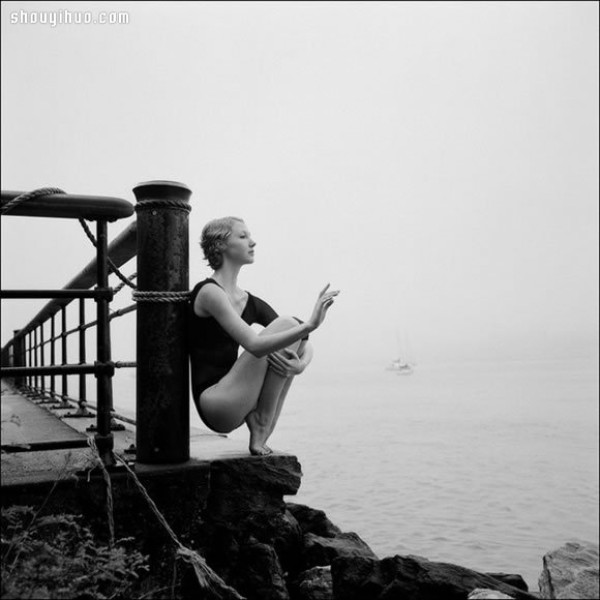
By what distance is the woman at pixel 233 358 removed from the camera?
2963mm

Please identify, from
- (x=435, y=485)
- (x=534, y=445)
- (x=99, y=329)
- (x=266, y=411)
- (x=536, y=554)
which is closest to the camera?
(x=99, y=329)

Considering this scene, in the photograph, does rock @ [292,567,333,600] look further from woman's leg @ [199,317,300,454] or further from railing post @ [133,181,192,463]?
railing post @ [133,181,192,463]

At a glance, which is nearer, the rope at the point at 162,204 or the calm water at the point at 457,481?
the rope at the point at 162,204

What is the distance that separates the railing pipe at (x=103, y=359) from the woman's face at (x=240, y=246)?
596mm

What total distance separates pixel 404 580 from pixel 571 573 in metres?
1.18

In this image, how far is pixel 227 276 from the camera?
10.6 ft

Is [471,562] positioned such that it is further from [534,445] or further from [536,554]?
[534,445]

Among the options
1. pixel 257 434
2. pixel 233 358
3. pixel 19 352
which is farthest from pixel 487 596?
pixel 19 352

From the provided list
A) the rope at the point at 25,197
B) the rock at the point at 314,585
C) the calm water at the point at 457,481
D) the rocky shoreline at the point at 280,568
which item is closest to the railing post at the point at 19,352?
the calm water at the point at 457,481

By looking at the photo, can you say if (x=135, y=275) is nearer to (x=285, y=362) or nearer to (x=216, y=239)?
(x=216, y=239)

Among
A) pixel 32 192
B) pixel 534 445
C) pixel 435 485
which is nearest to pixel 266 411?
pixel 32 192

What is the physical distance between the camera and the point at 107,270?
2896mm

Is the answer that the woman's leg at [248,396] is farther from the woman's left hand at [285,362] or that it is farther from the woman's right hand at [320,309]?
the woman's right hand at [320,309]

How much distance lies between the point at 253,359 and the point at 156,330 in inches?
17.7
